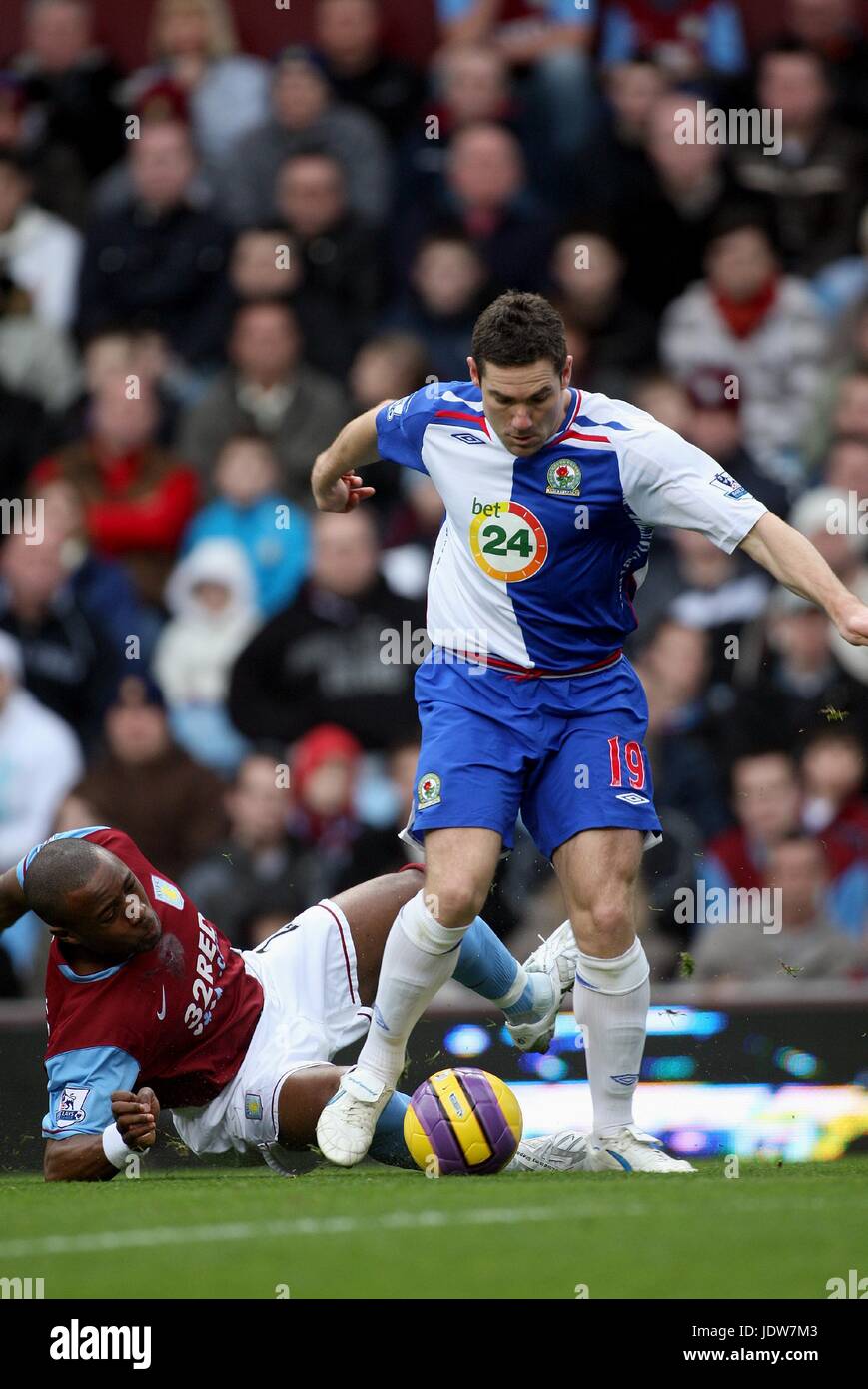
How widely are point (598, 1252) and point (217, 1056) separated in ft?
7.74

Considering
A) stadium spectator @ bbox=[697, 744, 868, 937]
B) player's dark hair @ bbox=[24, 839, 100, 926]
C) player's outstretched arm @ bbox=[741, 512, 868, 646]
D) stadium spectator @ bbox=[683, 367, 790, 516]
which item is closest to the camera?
player's outstretched arm @ bbox=[741, 512, 868, 646]

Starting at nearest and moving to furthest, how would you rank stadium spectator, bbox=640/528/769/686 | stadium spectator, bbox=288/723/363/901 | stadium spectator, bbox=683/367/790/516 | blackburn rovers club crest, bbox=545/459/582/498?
blackburn rovers club crest, bbox=545/459/582/498
stadium spectator, bbox=288/723/363/901
stadium spectator, bbox=640/528/769/686
stadium spectator, bbox=683/367/790/516

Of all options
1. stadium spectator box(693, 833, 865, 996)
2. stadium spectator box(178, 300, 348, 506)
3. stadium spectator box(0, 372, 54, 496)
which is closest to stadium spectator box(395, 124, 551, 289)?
stadium spectator box(178, 300, 348, 506)

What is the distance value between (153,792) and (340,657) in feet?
3.21

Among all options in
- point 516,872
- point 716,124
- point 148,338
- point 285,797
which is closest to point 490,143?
point 716,124

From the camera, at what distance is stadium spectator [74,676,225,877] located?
8.82m

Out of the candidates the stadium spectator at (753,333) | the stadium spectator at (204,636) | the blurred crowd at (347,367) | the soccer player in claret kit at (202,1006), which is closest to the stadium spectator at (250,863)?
the blurred crowd at (347,367)

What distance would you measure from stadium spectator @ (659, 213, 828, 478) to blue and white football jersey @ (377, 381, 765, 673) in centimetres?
404

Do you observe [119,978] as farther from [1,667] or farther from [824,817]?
[1,667]

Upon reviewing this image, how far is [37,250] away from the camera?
1102 centimetres

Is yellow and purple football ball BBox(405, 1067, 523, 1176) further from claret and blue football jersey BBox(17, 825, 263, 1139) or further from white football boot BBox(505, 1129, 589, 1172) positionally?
claret and blue football jersey BBox(17, 825, 263, 1139)

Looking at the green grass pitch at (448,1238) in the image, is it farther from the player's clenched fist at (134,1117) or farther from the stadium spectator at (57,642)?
the stadium spectator at (57,642)

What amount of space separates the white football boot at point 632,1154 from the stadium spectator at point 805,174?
220 inches

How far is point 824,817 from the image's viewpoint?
8.27m
